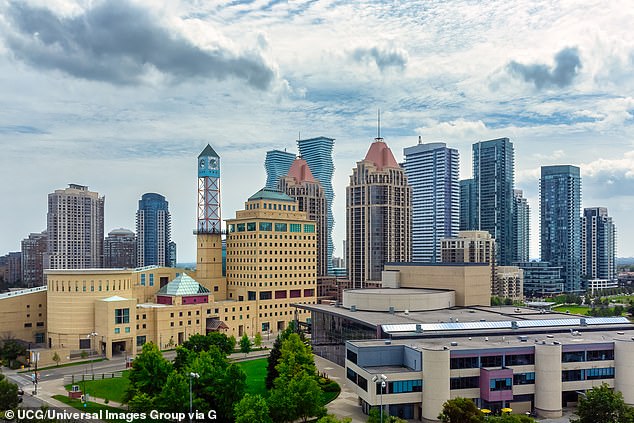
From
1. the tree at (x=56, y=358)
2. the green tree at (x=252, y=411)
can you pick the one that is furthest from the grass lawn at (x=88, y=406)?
the tree at (x=56, y=358)

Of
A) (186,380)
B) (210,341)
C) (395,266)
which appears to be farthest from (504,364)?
(395,266)

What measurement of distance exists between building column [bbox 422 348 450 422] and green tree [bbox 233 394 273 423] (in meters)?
20.3

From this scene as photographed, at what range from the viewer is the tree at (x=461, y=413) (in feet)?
189

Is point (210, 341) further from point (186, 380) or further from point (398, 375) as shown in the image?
point (398, 375)

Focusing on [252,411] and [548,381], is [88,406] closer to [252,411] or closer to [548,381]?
[252,411]

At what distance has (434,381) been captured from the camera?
68562mm

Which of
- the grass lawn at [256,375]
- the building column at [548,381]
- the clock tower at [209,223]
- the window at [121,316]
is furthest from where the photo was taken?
the clock tower at [209,223]

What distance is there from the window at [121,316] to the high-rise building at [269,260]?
32.6m

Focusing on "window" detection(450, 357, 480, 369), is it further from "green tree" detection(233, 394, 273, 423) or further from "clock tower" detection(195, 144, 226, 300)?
"clock tower" detection(195, 144, 226, 300)

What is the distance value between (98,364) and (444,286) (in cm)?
6808

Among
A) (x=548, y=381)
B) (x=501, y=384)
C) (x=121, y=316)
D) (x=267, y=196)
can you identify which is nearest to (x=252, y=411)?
(x=501, y=384)

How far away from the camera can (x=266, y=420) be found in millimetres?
56969

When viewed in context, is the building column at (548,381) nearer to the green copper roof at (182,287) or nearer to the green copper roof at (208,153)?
the green copper roof at (182,287)

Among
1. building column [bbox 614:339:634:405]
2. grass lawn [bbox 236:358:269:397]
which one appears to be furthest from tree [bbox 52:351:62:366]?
building column [bbox 614:339:634:405]
